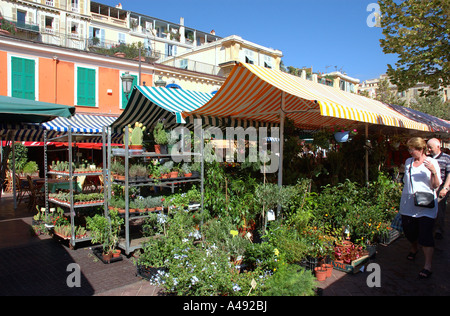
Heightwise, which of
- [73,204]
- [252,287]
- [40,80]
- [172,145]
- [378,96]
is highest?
[378,96]

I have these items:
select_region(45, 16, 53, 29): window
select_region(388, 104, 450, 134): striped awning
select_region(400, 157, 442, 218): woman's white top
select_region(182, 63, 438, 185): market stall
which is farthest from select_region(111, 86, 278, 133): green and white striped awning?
select_region(45, 16, 53, 29): window

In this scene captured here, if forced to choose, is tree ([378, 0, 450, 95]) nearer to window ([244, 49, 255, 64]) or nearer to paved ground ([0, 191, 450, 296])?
paved ground ([0, 191, 450, 296])

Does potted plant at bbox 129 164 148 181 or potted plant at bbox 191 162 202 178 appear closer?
potted plant at bbox 129 164 148 181

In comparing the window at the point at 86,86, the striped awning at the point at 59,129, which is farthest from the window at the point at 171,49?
the striped awning at the point at 59,129

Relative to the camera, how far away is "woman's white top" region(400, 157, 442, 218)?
13.4 feet

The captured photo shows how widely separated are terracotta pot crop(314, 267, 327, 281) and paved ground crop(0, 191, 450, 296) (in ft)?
0.20

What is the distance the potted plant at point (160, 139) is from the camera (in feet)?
17.5

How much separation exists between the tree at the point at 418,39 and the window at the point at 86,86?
13026 mm

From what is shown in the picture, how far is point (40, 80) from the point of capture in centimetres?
1430

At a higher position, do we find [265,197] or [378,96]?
[378,96]
